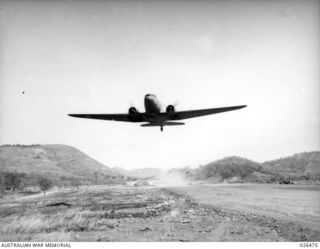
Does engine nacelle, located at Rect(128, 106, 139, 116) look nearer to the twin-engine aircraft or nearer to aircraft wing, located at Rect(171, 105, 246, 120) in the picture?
the twin-engine aircraft

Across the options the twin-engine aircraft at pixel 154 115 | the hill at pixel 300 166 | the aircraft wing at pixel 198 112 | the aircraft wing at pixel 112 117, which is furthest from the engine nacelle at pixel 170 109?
the hill at pixel 300 166

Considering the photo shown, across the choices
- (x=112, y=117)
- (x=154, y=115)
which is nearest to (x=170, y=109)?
(x=154, y=115)

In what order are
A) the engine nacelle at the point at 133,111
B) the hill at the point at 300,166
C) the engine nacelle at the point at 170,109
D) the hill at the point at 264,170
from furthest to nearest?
the hill at the point at 300,166 < the hill at the point at 264,170 < the engine nacelle at the point at 133,111 < the engine nacelle at the point at 170,109

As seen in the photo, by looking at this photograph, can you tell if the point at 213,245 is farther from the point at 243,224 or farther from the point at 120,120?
the point at 120,120

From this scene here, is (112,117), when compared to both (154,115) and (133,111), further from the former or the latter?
(154,115)

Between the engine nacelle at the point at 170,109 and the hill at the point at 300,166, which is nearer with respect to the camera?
the engine nacelle at the point at 170,109

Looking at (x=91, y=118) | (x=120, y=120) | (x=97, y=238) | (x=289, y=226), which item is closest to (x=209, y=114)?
(x=120, y=120)

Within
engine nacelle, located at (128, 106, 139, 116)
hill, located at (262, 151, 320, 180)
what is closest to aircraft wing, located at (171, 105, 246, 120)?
engine nacelle, located at (128, 106, 139, 116)

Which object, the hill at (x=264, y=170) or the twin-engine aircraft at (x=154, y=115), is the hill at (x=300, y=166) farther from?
the twin-engine aircraft at (x=154, y=115)
